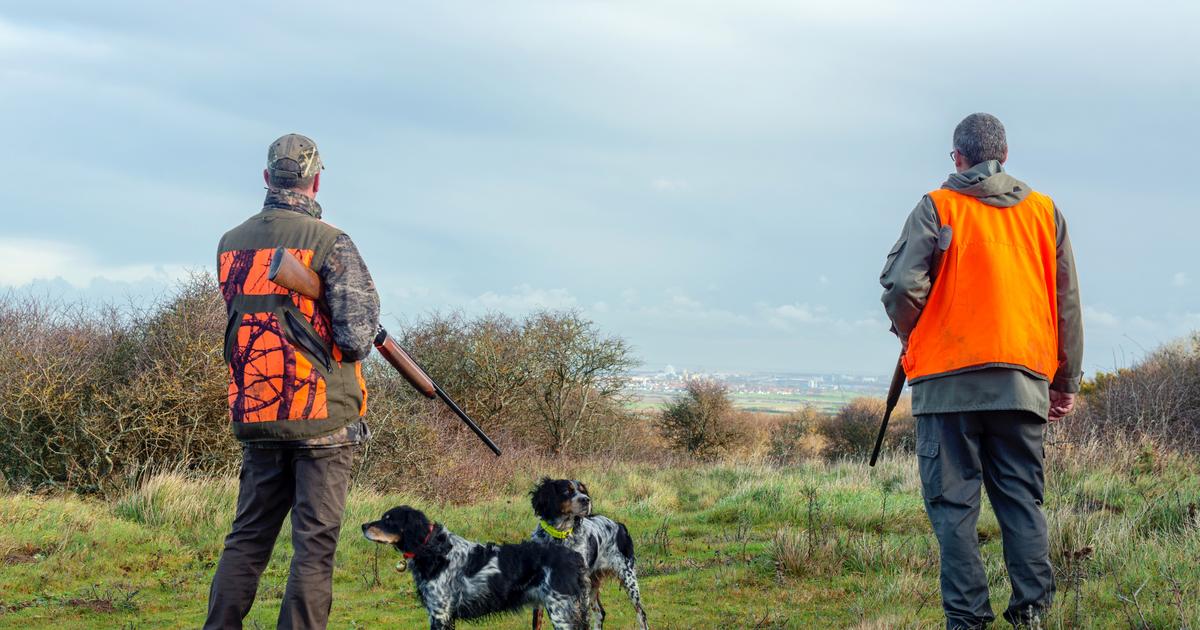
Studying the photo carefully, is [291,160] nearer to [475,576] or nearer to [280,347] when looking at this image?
[280,347]

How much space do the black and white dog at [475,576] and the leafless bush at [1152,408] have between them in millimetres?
10067

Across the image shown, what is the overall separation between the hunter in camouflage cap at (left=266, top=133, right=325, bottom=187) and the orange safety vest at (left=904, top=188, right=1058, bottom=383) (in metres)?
2.96

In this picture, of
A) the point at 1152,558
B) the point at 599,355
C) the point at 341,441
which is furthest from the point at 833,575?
the point at 599,355

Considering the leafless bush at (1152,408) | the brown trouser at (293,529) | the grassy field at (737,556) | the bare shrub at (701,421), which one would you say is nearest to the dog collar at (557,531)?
the grassy field at (737,556)

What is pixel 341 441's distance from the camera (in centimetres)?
395

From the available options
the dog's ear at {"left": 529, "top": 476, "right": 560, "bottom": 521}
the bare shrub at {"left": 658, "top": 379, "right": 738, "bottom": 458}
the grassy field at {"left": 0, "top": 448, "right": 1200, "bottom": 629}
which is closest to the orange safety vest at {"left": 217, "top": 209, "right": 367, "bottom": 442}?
the dog's ear at {"left": 529, "top": 476, "right": 560, "bottom": 521}

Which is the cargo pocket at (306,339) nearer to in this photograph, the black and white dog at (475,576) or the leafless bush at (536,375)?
the black and white dog at (475,576)

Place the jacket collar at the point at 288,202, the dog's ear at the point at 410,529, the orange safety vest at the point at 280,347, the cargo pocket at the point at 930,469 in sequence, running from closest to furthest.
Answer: the orange safety vest at the point at 280,347, the jacket collar at the point at 288,202, the cargo pocket at the point at 930,469, the dog's ear at the point at 410,529

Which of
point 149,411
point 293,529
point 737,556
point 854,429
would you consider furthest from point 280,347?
point 854,429

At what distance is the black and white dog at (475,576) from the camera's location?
16.4 ft

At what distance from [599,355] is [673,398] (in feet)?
22.0

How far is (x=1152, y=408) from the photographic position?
15086 millimetres

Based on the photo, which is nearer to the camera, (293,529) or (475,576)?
Answer: (293,529)

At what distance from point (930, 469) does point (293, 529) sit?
9.73 ft
